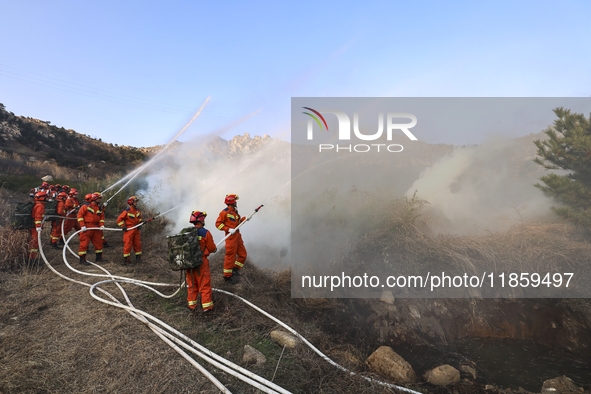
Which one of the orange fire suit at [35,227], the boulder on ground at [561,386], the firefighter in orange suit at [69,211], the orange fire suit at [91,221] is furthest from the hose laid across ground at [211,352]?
the firefighter in orange suit at [69,211]

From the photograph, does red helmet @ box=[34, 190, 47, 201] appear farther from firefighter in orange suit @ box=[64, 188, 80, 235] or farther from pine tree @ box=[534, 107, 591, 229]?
pine tree @ box=[534, 107, 591, 229]

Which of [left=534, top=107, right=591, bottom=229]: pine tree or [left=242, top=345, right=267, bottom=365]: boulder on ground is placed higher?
[left=534, top=107, right=591, bottom=229]: pine tree

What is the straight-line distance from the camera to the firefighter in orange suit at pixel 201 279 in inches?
231

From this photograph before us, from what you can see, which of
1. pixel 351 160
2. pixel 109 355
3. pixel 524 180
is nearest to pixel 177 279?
pixel 109 355

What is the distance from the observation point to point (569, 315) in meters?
7.74

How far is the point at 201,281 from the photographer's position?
233 inches

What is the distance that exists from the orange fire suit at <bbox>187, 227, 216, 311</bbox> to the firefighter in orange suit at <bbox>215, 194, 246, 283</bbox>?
1.20 meters

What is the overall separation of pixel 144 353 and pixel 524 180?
52.9 feet

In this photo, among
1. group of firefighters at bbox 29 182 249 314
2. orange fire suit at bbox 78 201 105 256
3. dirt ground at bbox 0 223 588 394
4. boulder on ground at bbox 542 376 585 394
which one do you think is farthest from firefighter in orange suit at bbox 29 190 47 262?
boulder on ground at bbox 542 376 585 394

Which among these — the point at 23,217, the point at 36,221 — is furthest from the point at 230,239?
the point at 23,217

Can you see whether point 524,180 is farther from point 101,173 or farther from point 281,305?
point 101,173

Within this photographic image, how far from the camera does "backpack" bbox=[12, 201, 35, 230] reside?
8617 mm

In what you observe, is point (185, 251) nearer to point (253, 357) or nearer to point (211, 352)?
point (211, 352)

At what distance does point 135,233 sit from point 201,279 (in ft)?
14.0
